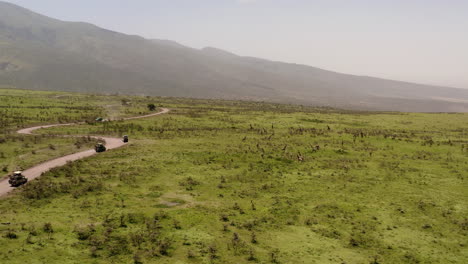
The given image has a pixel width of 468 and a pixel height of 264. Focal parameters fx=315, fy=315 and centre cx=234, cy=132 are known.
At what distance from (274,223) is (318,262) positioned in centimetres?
513

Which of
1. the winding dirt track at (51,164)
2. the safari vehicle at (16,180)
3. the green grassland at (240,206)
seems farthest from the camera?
the winding dirt track at (51,164)

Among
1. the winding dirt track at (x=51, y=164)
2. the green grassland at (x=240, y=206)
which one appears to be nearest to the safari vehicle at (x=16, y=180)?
the winding dirt track at (x=51, y=164)

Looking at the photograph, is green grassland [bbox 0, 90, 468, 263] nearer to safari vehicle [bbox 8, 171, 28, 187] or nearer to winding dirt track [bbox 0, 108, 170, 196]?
safari vehicle [bbox 8, 171, 28, 187]

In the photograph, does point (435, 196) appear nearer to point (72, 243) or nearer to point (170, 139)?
point (72, 243)

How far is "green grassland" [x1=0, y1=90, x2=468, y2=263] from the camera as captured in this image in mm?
18516

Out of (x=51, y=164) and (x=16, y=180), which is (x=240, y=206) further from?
(x=51, y=164)

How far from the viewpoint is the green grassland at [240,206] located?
60.7 feet

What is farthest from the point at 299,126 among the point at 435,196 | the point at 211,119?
the point at 435,196

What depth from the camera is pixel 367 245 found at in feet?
66.3

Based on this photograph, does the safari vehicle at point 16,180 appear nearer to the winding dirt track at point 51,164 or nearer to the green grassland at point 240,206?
the winding dirt track at point 51,164

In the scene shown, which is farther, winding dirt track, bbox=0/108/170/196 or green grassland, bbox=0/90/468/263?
winding dirt track, bbox=0/108/170/196

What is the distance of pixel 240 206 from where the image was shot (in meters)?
25.2

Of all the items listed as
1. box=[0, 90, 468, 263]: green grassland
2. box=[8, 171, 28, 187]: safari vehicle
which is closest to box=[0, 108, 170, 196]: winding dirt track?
box=[8, 171, 28, 187]: safari vehicle

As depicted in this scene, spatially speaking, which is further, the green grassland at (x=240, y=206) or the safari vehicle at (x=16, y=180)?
the safari vehicle at (x=16, y=180)
